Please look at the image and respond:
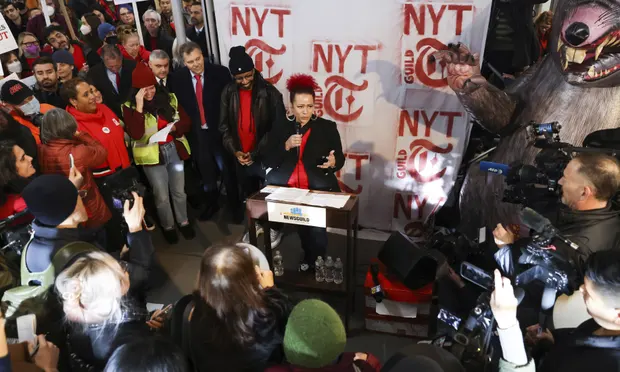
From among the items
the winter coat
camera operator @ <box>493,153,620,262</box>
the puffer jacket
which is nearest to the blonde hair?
the winter coat

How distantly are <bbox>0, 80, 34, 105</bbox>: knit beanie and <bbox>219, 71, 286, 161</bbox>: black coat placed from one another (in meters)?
1.36

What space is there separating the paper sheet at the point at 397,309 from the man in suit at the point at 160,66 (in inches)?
95.5

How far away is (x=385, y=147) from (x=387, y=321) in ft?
4.88

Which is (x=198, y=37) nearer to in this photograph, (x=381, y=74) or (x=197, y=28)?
(x=197, y=28)

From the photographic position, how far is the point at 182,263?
3.67 meters

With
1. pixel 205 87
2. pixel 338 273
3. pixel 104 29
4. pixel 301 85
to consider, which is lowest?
pixel 338 273

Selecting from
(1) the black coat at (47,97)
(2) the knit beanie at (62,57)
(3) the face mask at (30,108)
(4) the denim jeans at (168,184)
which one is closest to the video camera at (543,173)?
(4) the denim jeans at (168,184)

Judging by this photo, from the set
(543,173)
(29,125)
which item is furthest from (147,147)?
(543,173)

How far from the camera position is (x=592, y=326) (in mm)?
1495

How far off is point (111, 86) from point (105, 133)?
1.00 m

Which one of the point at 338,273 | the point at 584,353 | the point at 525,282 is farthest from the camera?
the point at 338,273

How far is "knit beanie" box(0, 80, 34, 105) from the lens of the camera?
3.22m

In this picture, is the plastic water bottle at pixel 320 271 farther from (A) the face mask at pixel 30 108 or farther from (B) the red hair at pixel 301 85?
(A) the face mask at pixel 30 108

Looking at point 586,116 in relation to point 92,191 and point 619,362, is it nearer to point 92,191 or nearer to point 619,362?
point 619,362
